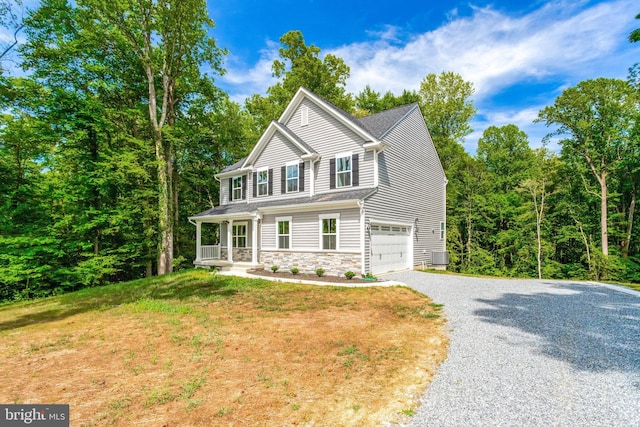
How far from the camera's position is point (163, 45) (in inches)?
640

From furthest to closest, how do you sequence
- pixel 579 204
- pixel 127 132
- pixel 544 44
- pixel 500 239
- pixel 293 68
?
pixel 293 68
pixel 500 239
pixel 579 204
pixel 127 132
pixel 544 44

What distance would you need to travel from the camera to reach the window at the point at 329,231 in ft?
42.1

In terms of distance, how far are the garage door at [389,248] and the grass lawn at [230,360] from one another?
420 cm

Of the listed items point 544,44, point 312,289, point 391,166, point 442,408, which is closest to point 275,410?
point 442,408

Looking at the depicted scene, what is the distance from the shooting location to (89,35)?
14.8 metres

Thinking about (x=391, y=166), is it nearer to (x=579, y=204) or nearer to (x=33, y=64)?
(x=579, y=204)

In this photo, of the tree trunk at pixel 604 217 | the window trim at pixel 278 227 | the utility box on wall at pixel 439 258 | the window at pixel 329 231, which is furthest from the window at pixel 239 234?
the tree trunk at pixel 604 217

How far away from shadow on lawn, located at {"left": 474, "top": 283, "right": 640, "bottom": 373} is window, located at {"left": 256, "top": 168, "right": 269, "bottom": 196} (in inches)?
489

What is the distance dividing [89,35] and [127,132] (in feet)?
17.1

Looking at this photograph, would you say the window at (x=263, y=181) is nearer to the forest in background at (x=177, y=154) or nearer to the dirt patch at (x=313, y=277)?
the dirt patch at (x=313, y=277)

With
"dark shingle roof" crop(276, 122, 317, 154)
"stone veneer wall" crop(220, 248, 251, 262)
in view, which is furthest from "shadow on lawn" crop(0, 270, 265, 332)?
"dark shingle roof" crop(276, 122, 317, 154)

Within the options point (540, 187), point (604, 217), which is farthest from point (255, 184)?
point (604, 217)

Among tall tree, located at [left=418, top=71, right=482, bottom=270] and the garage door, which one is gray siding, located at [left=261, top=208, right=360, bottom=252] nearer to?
the garage door

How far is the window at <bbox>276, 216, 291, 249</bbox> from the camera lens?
14516 mm
